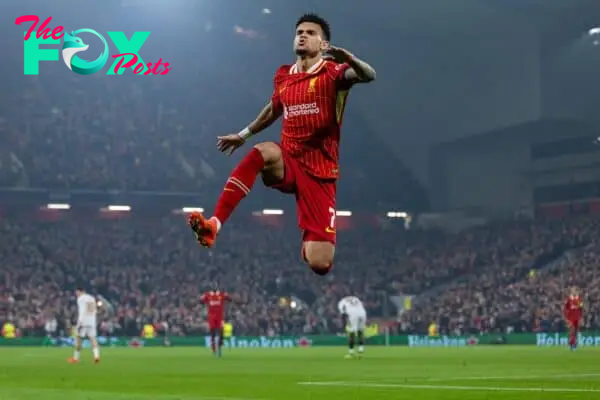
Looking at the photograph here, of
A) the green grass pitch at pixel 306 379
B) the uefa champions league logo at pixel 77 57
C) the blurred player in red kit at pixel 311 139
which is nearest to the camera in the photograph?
the blurred player in red kit at pixel 311 139

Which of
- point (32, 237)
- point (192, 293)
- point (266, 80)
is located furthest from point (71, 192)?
point (266, 80)

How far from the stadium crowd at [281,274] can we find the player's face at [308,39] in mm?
48448

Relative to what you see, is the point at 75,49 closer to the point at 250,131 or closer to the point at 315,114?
the point at 250,131

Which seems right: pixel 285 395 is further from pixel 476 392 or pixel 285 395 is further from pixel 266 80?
pixel 266 80

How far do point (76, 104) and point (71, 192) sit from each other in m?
6.00

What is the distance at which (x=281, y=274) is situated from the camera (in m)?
70.0

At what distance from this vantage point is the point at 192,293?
65.2m

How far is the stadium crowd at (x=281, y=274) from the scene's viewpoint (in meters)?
60.9

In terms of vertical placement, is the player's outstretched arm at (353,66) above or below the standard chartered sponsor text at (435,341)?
→ above

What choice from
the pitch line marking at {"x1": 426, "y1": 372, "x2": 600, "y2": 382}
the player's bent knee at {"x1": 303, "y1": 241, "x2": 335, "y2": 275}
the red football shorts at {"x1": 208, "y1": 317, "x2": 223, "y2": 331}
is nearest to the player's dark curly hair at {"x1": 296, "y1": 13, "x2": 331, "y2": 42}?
the player's bent knee at {"x1": 303, "y1": 241, "x2": 335, "y2": 275}

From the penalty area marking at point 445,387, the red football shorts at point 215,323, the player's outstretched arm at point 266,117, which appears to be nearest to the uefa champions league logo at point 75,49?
the red football shorts at point 215,323

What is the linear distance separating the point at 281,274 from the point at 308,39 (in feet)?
194

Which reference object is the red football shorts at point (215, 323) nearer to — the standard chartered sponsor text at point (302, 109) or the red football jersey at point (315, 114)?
the red football jersey at point (315, 114)

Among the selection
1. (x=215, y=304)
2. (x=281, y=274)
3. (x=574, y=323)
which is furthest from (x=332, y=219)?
(x=281, y=274)
